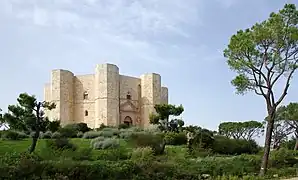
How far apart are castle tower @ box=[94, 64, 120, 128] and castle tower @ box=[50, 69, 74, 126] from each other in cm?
418

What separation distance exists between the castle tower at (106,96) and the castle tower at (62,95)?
418 cm

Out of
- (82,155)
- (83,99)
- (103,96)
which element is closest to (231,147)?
(82,155)

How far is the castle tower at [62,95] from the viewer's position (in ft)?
190

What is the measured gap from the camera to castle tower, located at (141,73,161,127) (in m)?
61.5

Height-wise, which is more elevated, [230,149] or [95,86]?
[95,86]

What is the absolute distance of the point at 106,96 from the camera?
187 ft

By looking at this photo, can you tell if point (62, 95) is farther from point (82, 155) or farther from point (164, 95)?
point (82, 155)

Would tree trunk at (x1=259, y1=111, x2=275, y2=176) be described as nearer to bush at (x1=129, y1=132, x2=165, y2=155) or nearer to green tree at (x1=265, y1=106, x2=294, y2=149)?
bush at (x1=129, y1=132, x2=165, y2=155)

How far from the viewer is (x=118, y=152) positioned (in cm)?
1788

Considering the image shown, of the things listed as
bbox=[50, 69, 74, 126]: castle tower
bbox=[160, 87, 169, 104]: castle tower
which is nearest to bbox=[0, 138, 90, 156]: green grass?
bbox=[50, 69, 74, 126]: castle tower

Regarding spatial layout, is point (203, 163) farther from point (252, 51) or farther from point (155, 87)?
point (155, 87)

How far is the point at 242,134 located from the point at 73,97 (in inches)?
928

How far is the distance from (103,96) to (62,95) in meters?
5.82

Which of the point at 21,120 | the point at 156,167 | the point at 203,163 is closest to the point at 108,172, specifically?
→ the point at 156,167
